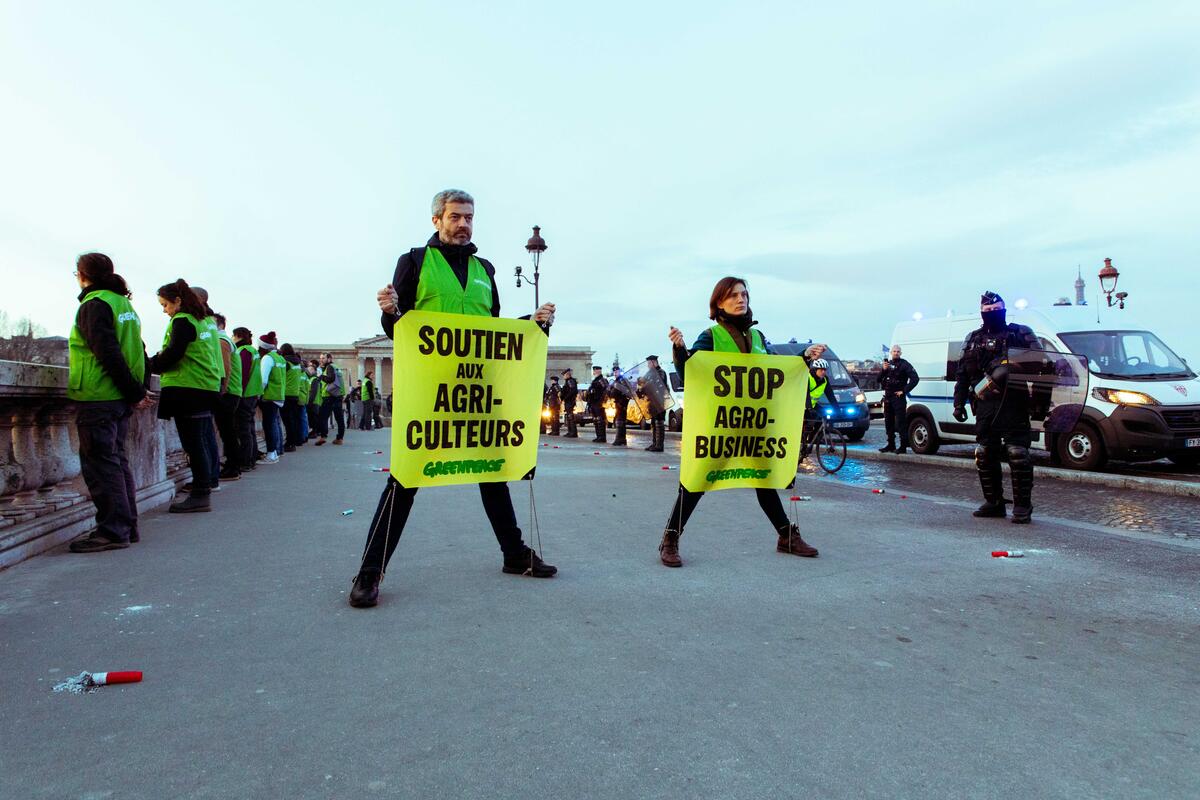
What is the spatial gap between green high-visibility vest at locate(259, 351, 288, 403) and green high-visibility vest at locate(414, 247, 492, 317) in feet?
29.4

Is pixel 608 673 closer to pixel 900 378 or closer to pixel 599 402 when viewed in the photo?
pixel 900 378

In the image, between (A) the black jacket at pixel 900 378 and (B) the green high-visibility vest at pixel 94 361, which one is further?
(A) the black jacket at pixel 900 378

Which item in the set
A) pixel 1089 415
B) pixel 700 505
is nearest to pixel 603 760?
pixel 700 505

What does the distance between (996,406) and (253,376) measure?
8992 millimetres

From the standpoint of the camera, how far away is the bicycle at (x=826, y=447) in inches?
463

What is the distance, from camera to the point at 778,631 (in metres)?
3.65

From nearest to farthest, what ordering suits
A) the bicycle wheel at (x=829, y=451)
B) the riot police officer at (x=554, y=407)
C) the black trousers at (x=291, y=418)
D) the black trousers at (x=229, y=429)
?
the black trousers at (x=229, y=429), the bicycle wheel at (x=829, y=451), the black trousers at (x=291, y=418), the riot police officer at (x=554, y=407)

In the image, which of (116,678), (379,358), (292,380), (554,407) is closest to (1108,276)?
(554,407)

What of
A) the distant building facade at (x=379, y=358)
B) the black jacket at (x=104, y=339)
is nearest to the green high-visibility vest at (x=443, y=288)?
the black jacket at (x=104, y=339)

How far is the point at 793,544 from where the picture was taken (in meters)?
5.40

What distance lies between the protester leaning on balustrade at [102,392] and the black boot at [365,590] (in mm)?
2344

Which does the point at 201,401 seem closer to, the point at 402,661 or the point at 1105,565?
the point at 402,661

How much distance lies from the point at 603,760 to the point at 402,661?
1.12 m

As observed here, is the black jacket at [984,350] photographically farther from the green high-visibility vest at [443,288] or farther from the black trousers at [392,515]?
the green high-visibility vest at [443,288]
